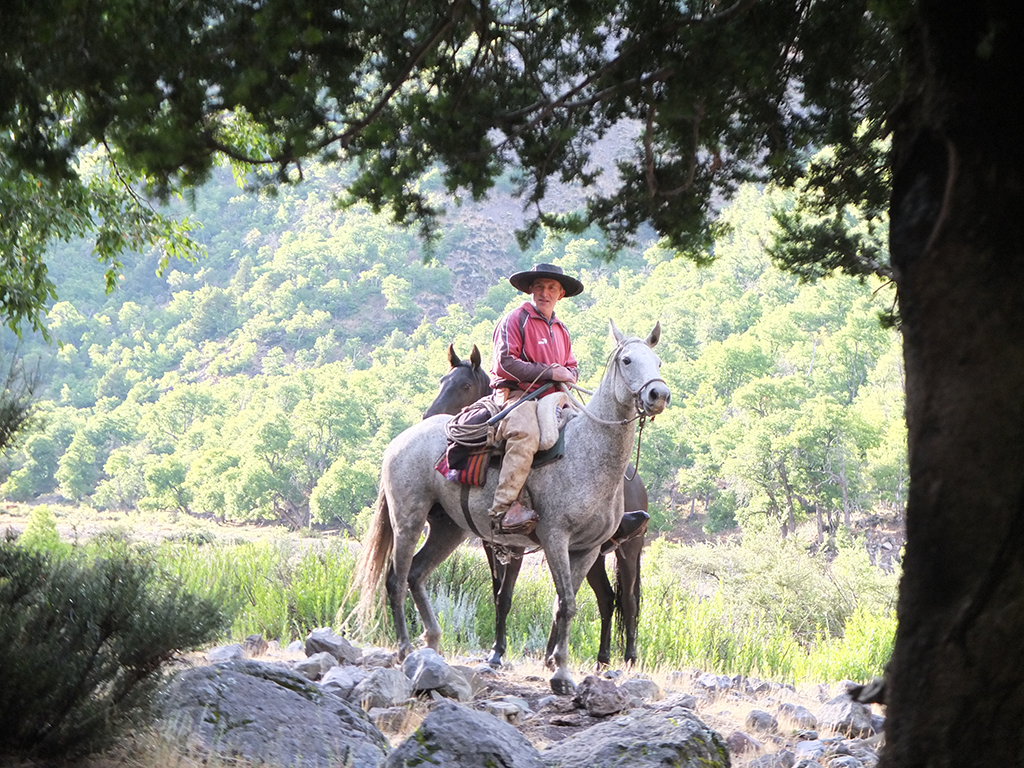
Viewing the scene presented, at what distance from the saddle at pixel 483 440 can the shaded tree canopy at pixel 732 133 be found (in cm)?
230

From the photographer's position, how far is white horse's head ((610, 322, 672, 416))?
641 cm

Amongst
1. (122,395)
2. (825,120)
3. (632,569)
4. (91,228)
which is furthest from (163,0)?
(122,395)

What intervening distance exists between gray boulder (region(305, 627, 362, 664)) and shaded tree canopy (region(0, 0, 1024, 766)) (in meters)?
3.83

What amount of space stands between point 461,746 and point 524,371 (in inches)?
154

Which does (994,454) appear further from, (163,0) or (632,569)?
(632,569)

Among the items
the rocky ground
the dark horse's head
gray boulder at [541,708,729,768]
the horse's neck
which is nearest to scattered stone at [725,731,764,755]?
the rocky ground

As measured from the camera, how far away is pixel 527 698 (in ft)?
21.5

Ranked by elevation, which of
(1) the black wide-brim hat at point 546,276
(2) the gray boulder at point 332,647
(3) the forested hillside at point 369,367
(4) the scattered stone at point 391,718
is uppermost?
(3) the forested hillside at point 369,367

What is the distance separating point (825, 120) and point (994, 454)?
250 centimetres

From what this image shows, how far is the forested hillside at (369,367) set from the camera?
61688 mm

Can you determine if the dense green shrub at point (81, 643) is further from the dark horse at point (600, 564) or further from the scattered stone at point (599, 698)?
the dark horse at point (600, 564)

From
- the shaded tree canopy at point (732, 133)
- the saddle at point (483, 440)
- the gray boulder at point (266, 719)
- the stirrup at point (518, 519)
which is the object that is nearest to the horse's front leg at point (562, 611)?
the stirrup at point (518, 519)

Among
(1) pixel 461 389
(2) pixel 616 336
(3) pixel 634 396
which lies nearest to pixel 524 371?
(2) pixel 616 336

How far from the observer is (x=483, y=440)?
736cm
